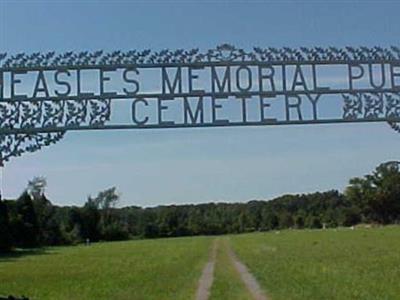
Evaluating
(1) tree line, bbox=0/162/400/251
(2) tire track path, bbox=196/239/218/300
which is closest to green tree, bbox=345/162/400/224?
(1) tree line, bbox=0/162/400/251

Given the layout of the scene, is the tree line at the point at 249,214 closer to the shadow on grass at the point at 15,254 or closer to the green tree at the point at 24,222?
the green tree at the point at 24,222

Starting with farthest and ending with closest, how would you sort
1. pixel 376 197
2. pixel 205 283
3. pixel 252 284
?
pixel 376 197
pixel 205 283
pixel 252 284

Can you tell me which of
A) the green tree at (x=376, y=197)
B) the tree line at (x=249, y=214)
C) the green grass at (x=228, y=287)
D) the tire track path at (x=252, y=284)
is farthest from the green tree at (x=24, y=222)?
the green tree at (x=376, y=197)

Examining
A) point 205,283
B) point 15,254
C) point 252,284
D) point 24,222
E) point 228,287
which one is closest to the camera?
point 228,287

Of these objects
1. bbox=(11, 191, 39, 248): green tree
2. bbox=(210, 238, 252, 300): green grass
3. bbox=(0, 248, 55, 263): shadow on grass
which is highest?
bbox=(11, 191, 39, 248): green tree

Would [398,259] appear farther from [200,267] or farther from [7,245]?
[7,245]

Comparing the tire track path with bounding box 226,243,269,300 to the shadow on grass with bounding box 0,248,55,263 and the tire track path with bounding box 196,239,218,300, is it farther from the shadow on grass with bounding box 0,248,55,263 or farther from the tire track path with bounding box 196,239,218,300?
the shadow on grass with bounding box 0,248,55,263

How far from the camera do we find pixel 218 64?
9617 millimetres

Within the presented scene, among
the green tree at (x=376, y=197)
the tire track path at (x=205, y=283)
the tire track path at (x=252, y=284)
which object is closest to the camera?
the tire track path at (x=252, y=284)

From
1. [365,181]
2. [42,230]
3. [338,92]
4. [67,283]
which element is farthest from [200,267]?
[365,181]

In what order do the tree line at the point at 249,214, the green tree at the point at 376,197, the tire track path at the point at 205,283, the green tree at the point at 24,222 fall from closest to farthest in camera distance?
1. the tire track path at the point at 205,283
2. the green tree at the point at 24,222
3. the tree line at the point at 249,214
4. the green tree at the point at 376,197

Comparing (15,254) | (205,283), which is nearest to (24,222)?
(15,254)

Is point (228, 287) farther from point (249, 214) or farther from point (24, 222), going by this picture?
point (249, 214)

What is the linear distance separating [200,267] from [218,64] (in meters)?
25.2
